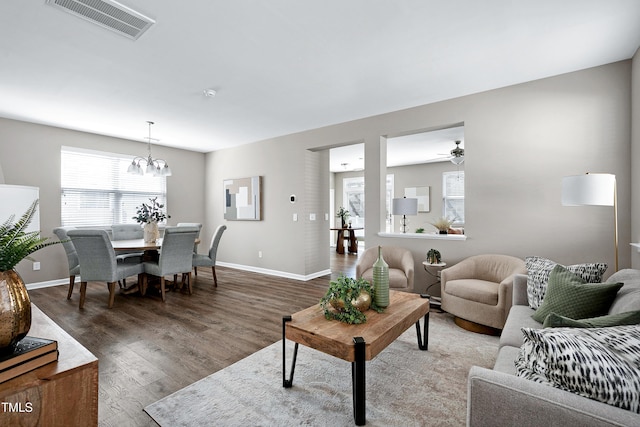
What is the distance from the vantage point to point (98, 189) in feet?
17.4

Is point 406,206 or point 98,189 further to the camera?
point 98,189

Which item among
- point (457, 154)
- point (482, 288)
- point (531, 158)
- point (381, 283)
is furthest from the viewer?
point (457, 154)

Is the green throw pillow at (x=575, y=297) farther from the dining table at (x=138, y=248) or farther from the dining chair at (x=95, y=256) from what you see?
the dining chair at (x=95, y=256)

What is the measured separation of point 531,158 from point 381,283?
2464mm

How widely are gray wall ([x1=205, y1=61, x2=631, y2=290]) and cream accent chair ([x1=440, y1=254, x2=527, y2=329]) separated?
36 centimetres

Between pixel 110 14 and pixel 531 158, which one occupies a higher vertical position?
pixel 110 14

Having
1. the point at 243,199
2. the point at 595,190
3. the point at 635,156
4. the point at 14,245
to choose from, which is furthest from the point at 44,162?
the point at 635,156

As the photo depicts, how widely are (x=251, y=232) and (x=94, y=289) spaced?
8.67 feet

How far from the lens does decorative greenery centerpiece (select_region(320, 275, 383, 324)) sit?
1900 mm

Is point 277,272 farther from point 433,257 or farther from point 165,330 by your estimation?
point 433,257

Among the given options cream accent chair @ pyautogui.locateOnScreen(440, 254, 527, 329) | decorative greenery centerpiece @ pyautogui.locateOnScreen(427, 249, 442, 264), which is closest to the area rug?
cream accent chair @ pyautogui.locateOnScreen(440, 254, 527, 329)

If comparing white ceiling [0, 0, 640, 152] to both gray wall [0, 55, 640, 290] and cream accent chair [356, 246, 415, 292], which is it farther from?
cream accent chair [356, 246, 415, 292]

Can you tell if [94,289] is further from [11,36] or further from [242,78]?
[242,78]

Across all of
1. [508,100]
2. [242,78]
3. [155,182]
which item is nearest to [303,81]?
[242,78]
